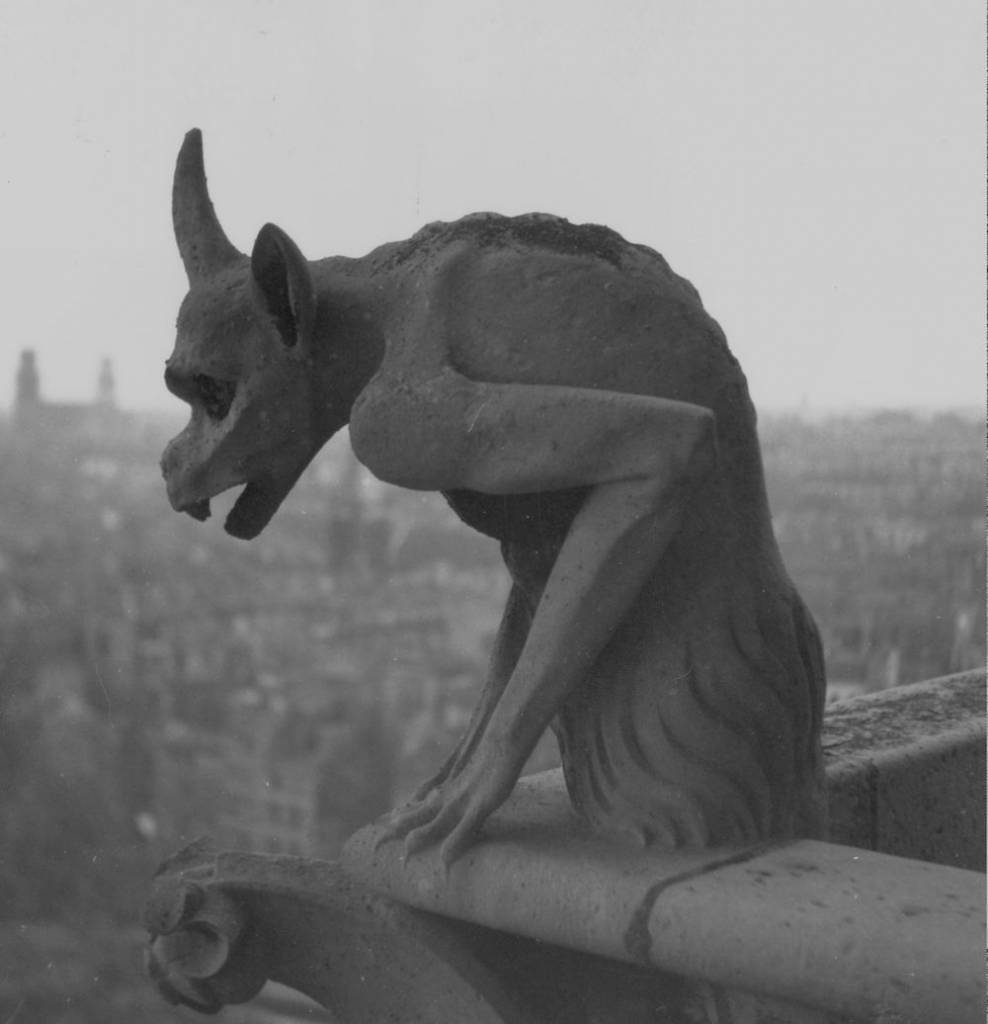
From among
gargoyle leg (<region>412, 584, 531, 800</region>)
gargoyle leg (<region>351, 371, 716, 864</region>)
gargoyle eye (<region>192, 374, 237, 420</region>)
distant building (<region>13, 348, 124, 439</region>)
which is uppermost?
distant building (<region>13, 348, 124, 439</region>)

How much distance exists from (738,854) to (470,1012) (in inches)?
13.9

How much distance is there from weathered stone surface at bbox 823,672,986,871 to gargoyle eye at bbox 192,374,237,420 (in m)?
1.01

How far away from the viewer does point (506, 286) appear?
1457 mm

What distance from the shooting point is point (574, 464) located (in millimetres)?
1346

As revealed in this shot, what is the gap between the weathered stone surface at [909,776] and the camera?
2064 millimetres

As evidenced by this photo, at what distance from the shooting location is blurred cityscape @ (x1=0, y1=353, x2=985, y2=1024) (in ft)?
10.4

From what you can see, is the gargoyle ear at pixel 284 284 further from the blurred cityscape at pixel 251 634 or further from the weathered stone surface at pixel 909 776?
the blurred cityscape at pixel 251 634

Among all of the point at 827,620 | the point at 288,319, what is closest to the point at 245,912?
the point at 288,319

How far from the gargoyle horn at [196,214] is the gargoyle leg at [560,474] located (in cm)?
33

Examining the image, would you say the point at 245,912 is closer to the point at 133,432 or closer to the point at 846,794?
the point at 846,794

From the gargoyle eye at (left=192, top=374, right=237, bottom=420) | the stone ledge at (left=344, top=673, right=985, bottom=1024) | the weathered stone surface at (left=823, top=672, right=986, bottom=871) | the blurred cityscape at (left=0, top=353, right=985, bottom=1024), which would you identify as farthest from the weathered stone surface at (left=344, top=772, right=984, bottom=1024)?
the blurred cityscape at (left=0, top=353, right=985, bottom=1024)

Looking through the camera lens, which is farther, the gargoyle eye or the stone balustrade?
the gargoyle eye

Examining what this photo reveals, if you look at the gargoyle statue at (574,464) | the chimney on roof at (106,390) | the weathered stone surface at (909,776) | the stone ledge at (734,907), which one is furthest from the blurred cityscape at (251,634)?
the gargoyle statue at (574,464)

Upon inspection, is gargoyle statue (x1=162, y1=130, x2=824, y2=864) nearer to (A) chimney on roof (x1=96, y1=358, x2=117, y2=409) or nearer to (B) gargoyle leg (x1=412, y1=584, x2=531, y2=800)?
(B) gargoyle leg (x1=412, y1=584, x2=531, y2=800)
